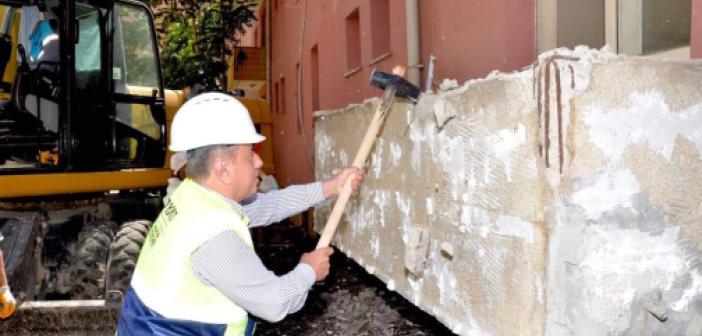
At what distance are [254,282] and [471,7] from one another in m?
4.12

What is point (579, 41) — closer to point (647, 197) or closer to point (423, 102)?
point (423, 102)

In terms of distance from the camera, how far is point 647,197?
7.94 ft

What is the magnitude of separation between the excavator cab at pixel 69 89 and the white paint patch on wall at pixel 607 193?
160 inches

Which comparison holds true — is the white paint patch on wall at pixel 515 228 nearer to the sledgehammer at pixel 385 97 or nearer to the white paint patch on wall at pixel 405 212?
the sledgehammer at pixel 385 97

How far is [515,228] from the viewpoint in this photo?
2.68m

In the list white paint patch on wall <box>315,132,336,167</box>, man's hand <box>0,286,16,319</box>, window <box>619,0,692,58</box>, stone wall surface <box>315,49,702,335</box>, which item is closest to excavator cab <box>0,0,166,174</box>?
man's hand <box>0,286,16,319</box>

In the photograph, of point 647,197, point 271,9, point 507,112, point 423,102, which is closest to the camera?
point 647,197

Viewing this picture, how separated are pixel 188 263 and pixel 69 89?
345 centimetres

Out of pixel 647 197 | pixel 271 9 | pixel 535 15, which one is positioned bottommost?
pixel 647 197

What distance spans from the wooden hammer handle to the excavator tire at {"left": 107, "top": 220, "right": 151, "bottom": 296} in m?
1.76

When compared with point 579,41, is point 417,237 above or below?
below

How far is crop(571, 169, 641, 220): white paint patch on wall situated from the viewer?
2.38m

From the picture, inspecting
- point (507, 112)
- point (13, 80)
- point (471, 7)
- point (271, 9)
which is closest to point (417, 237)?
point (507, 112)

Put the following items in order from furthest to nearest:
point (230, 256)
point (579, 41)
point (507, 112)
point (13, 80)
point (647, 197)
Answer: point (13, 80) < point (579, 41) < point (507, 112) < point (647, 197) < point (230, 256)
